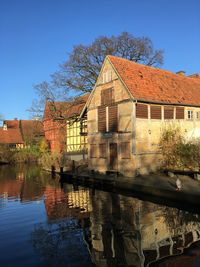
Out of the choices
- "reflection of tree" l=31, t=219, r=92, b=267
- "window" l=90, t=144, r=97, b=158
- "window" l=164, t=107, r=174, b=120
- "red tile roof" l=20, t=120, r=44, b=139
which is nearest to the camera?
"reflection of tree" l=31, t=219, r=92, b=267

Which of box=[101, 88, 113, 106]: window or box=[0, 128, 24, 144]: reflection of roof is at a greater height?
box=[101, 88, 113, 106]: window

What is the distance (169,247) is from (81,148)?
25384 millimetres

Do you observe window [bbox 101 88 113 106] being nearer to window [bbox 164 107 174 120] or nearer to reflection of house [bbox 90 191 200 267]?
window [bbox 164 107 174 120]

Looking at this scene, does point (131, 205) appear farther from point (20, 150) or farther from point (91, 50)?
point (20, 150)

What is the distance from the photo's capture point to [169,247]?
30.0 feet

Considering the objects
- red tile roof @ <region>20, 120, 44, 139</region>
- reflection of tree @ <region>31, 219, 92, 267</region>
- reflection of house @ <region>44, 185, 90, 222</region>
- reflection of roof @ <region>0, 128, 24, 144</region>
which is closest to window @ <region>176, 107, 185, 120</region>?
reflection of house @ <region>44, 185, 90, 222</region>

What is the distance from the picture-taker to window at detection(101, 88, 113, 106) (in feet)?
71.7

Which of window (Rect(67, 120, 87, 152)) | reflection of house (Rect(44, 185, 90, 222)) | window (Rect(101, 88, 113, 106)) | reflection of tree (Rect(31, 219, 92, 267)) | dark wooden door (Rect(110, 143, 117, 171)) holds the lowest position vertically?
reflection of tree (Rect(31, 219, 92, 267))

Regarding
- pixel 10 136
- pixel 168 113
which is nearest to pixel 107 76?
pixel 168 113

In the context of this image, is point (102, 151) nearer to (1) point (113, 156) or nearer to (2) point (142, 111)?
(1) point (113, 156)

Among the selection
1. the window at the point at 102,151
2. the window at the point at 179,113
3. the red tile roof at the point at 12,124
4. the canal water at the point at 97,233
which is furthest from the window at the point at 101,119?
the red tile roof at the point at 12,124

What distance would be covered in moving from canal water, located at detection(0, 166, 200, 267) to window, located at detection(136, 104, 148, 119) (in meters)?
6.09

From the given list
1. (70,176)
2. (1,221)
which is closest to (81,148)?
(70,176)

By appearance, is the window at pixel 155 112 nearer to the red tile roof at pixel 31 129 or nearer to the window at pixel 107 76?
the window at pixel 107 76
